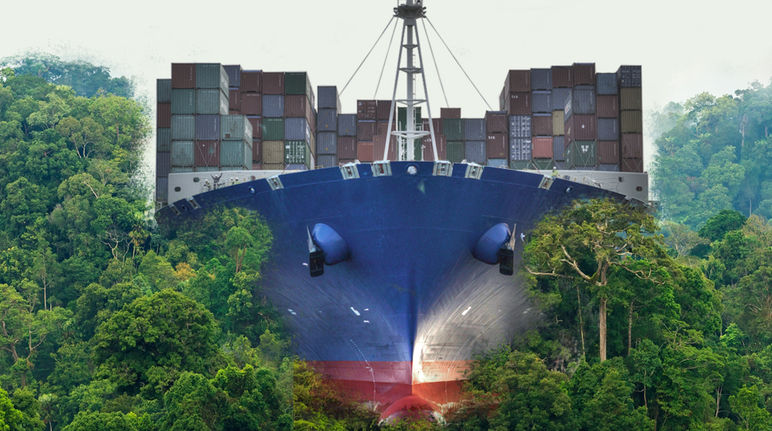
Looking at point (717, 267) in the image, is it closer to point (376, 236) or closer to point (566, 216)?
point (566, 216)

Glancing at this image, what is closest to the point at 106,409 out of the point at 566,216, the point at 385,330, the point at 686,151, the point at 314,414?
the point at 314,414

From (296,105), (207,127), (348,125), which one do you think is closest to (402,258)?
(207,127)

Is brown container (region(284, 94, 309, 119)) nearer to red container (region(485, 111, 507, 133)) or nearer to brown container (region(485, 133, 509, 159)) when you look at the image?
red container (region(485, 111, 507, 133))

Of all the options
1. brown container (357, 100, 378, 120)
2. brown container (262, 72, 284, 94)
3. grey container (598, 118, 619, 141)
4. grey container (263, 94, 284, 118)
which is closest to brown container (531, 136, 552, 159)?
grey container (598, 118, 619, 141)

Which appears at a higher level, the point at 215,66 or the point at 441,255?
the point at 215,66

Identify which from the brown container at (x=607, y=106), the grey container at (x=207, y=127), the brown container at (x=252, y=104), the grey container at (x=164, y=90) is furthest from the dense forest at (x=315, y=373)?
the brown container at (x=607, y=106)

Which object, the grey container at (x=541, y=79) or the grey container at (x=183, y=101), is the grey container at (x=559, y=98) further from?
the grey container at (x=183, y=101)
